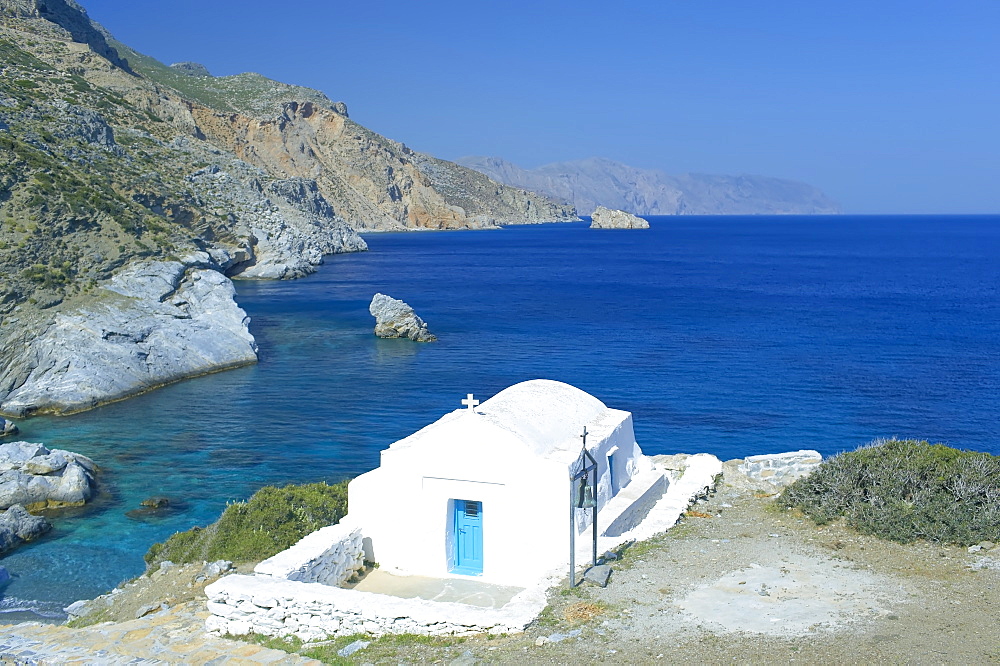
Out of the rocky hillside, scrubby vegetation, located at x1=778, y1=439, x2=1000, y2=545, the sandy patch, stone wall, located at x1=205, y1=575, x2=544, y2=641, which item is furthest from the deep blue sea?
scrubby vegetation, located at x1=778, y1=439, x2=1000, y2=545

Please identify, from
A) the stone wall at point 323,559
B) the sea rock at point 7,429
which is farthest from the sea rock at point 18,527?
the stone wall at point 323,559

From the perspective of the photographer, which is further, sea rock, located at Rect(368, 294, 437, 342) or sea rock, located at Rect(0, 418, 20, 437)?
sea rock, located at Rect(368, 294, 437, 342)

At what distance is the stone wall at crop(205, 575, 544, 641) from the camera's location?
10656 mm

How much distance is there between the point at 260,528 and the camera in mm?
15164

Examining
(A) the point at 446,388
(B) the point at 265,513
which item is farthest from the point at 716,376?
(B) the point at 265,513

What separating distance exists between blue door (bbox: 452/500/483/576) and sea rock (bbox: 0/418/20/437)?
20.7m

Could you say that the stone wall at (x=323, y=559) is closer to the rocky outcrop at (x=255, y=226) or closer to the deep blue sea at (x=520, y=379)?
the deep blue sea at (x=520, y=379)

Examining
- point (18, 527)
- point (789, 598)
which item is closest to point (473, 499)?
point (789, 598)

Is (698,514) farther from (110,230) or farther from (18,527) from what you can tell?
(110,230)

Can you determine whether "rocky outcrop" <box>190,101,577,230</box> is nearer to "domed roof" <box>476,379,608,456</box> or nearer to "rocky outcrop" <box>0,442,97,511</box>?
"rocky outcrop" <box>0,442,97,511</box>

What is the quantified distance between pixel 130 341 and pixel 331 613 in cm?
2859

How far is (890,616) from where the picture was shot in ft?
34.1

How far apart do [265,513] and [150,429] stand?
16.1 metres

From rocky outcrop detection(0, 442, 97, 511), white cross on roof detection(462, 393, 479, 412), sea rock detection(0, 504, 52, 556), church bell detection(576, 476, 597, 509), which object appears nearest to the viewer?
church bell detection(576, 476, 597, 509)
